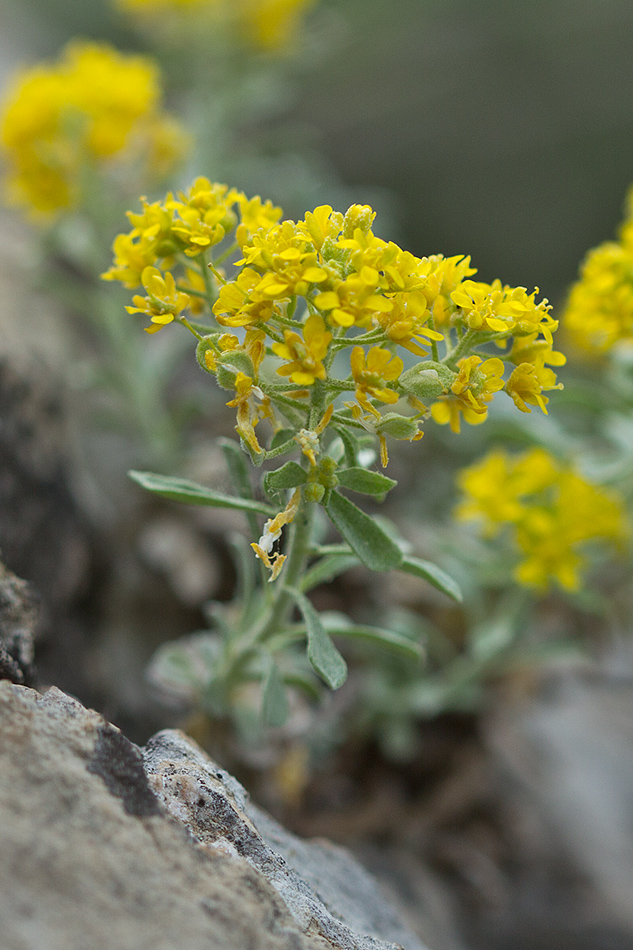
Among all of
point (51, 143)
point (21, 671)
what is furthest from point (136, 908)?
point (51, 143)

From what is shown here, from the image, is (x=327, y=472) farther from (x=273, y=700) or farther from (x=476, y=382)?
(x=273, y=700)

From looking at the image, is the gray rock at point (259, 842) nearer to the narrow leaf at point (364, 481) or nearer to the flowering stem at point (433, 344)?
the narrow leaf at point (364, 481)

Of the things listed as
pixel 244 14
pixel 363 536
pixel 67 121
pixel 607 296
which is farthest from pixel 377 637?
pixel 244 14

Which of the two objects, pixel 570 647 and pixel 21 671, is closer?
pixel 21 671

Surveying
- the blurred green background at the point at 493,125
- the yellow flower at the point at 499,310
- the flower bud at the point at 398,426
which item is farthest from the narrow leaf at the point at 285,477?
the blurred green background at the point at 493,125

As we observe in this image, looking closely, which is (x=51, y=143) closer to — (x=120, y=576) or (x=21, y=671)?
(x=120, y=576)

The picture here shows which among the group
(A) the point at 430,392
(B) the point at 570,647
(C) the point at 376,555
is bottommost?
(C) the point at 376,555
